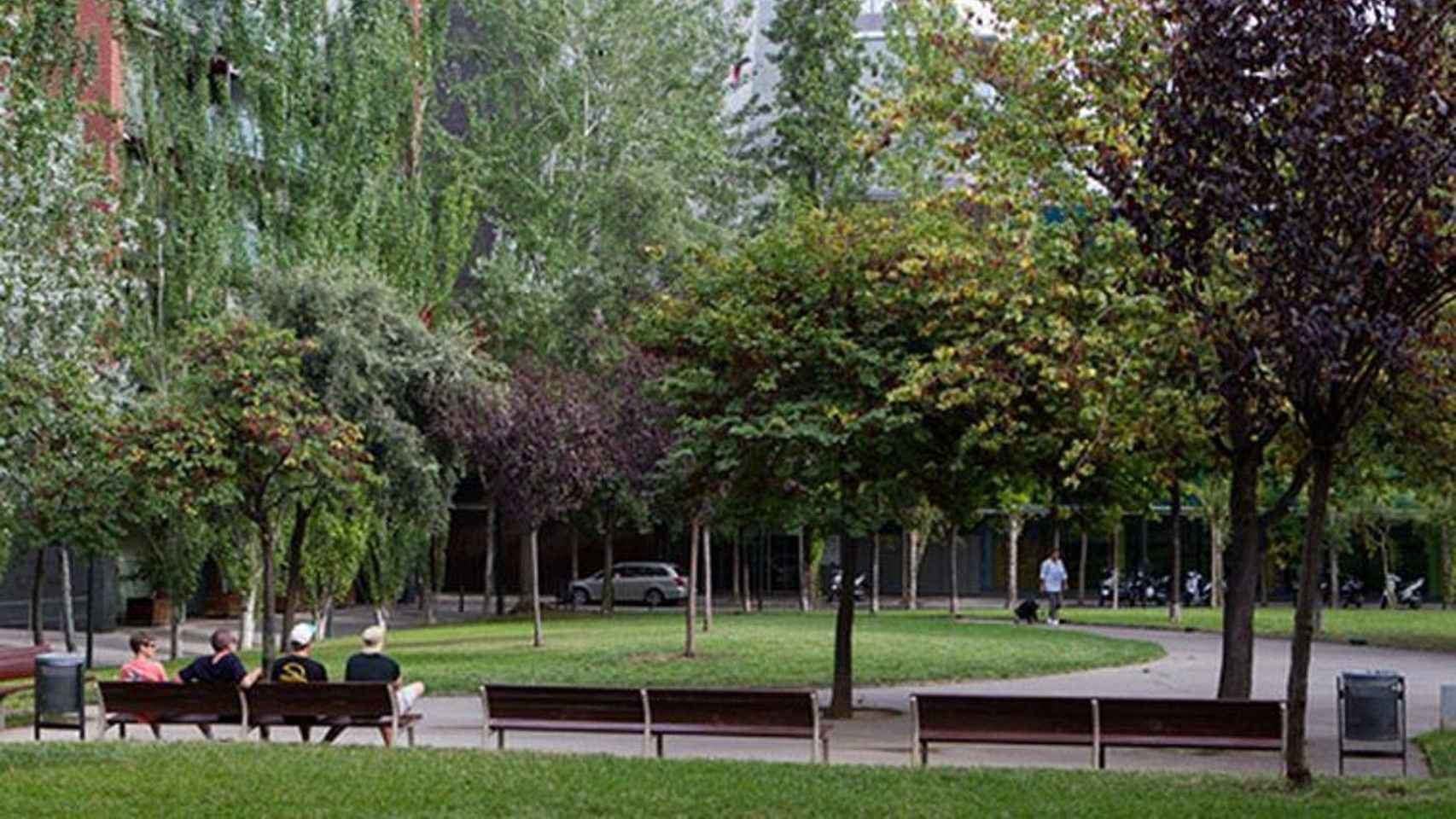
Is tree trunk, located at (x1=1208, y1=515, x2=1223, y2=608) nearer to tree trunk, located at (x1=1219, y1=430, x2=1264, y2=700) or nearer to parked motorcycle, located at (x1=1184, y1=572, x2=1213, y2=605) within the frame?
parked motorcycle, located at (x1=1184, y1=572, x2=1213, y2=605)

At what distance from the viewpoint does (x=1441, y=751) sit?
1834cm

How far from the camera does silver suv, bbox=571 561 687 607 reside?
6116 centimetres

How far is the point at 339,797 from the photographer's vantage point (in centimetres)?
1352

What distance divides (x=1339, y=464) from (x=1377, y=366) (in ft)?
26.8

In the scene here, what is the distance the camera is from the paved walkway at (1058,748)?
59.9 feet

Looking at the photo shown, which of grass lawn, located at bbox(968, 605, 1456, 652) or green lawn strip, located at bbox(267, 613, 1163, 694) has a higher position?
green lawn strip, located at bbox(267, 613, 1163, 694)

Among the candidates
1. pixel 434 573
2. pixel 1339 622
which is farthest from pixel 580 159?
pixel 1339 622

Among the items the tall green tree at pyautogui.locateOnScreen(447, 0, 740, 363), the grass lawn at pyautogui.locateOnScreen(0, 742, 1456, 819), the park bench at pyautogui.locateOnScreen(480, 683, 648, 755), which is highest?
the tall green tree at pyautogui.locateOnScreen(447, 0, 740, 363)

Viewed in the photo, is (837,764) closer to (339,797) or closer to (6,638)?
(339,797)

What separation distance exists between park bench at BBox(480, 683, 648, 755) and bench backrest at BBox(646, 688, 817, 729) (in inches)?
18.4

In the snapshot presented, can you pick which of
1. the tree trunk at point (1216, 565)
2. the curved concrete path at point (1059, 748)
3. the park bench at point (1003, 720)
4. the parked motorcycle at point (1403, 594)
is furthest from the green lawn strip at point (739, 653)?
the parked motorcycle at point (1403, 594)

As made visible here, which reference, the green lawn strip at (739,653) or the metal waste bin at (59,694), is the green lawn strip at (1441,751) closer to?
the green lawn strip at (739,653)

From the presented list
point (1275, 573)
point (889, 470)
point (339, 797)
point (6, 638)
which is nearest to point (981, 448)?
point (889, 470)

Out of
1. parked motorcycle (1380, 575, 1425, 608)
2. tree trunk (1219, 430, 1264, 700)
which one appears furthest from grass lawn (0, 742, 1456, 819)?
parked motorcycle (1380, 575, 1425, 608)
